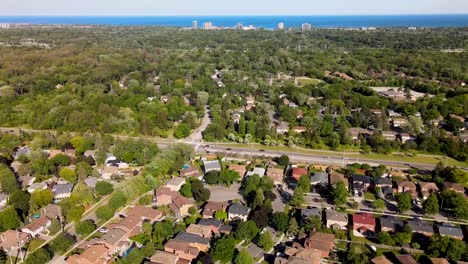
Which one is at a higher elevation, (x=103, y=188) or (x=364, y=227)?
(x=103, y=188)

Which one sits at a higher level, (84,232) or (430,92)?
(430,92)

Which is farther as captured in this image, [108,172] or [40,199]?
[108,172]

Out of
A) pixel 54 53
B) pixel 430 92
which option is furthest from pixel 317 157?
pixel 54 53

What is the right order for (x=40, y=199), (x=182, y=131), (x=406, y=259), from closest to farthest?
(x=406, y=259) → (x=40, y=199) → (x=182, y=131)

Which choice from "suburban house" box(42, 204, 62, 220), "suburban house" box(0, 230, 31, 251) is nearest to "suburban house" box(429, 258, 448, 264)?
"suburban house" box(42, 204, 62, 220)

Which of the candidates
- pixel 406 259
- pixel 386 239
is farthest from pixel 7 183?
pixel 406 259

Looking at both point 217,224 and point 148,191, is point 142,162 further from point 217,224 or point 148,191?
point 217,224

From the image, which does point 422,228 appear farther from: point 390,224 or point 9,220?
point 9,220

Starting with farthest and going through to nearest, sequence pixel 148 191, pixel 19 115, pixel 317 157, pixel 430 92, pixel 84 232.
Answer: pixel 430 92
pixel 19 115
pixel 317 157
pixel 148 191
pixel 84 232
